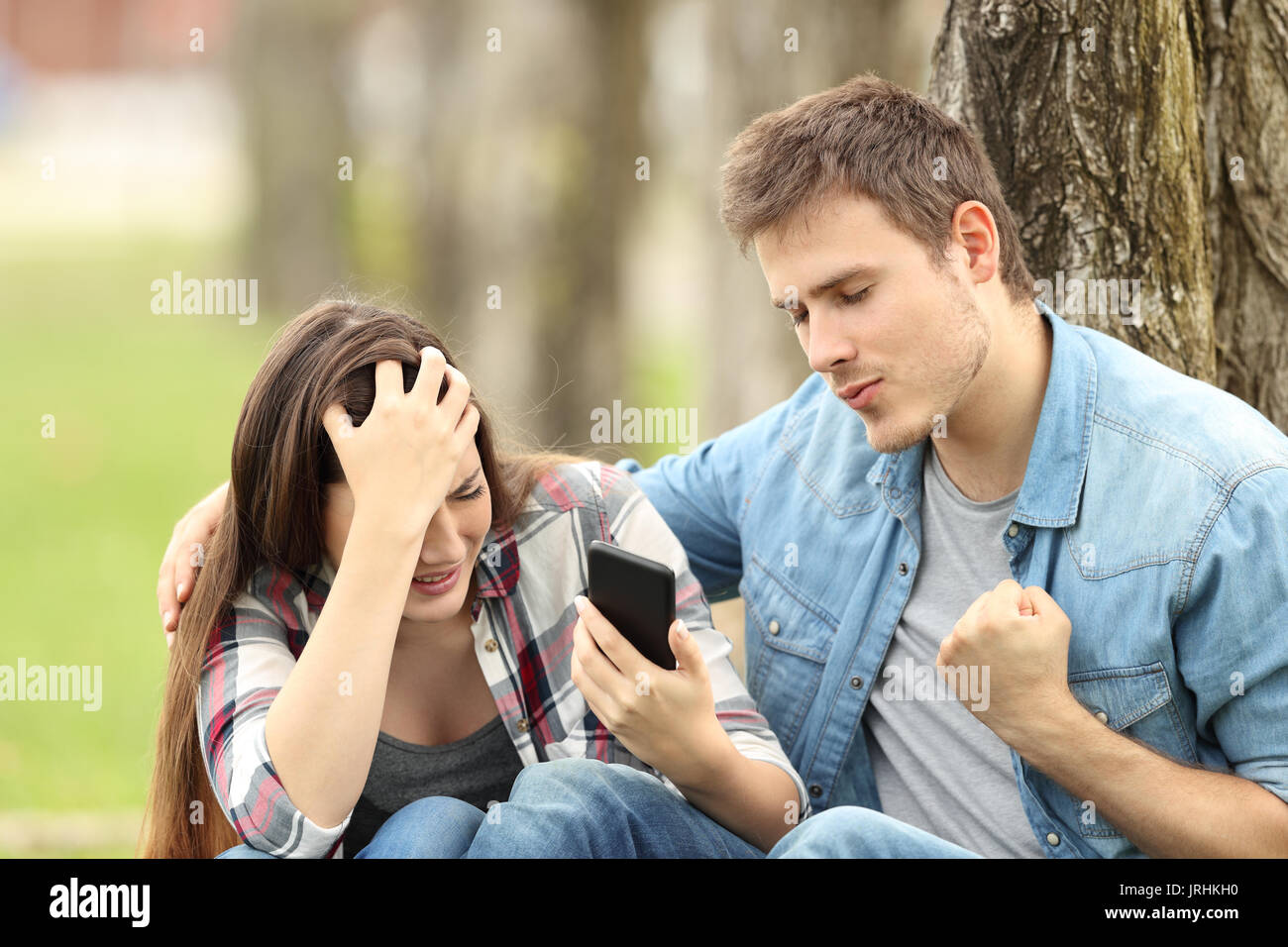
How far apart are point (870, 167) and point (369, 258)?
12.6 meters

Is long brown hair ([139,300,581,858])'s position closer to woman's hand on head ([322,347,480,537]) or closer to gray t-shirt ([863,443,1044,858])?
woman's hand on head ([322,347,480,537])

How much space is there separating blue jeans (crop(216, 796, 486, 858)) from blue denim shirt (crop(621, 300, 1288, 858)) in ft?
2.75

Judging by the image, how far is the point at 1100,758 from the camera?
232cm

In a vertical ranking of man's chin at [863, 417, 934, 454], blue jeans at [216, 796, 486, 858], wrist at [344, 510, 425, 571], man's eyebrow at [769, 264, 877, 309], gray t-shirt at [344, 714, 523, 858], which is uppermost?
man's eyebrow at [769, 264, 877, 309]

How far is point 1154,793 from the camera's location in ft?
7.52

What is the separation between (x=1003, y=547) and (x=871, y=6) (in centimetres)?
320

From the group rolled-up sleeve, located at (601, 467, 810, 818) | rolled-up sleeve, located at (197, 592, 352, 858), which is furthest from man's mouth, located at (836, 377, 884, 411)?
rolled-up sleeve, located at (197, 592, 352, 858)

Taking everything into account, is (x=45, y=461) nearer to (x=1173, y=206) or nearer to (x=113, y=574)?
(x=113, y=574)

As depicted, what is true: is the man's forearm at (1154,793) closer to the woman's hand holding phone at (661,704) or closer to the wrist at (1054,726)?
the wrist at (1054,726)

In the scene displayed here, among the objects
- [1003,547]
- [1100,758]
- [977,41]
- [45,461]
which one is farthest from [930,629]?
[45,461]

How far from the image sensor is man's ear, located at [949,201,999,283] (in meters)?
2.64

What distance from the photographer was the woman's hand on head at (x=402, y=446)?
2354mm

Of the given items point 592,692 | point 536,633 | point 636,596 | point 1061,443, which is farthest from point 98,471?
point 1061,443
